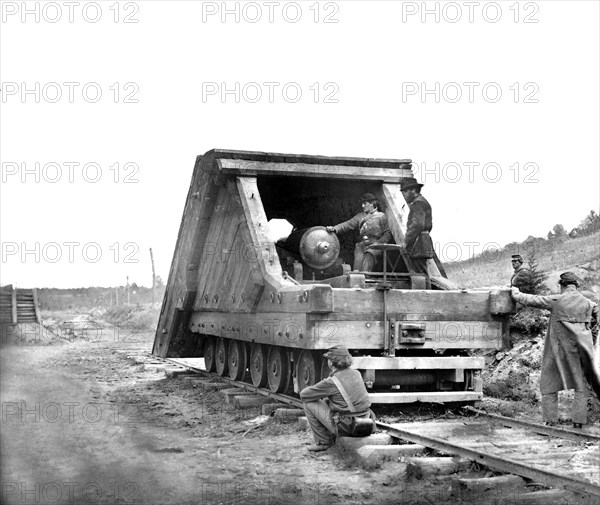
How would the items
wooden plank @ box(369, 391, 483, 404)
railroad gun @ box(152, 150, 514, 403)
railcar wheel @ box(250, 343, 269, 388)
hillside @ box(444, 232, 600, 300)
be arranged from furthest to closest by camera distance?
1. hillside @ box(444, 232, 600, 300)
2. railcar wheel @ box(250, 343, 269, 388)
3. railroad gun @ box(152, 150, 514, 403)
4. wooden plank @ box(369, 391, 483, 404)

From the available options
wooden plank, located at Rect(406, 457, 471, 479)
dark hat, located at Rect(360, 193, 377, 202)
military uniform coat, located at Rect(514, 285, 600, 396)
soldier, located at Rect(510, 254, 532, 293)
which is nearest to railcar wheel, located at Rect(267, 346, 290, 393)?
dark hat, located at Rect(360, 193, 377, 202)

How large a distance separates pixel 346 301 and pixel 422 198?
87.1 inches

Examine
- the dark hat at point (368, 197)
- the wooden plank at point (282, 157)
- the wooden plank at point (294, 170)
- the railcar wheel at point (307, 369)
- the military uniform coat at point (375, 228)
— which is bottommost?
the railcar wheel at point (307, 369)

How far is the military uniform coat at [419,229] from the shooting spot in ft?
34.1

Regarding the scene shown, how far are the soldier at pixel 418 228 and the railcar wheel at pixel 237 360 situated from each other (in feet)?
10.9

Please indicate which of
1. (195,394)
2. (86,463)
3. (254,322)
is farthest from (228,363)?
(86,463)

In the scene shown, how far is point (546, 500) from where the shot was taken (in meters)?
5.51

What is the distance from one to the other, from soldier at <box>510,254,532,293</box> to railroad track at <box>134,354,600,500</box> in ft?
12.1

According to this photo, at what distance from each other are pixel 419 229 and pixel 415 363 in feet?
6.73

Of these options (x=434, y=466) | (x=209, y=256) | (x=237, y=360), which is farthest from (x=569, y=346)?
(x=209, y=256)

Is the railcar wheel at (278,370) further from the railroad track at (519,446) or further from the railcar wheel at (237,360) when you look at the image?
the railroad track at (519,446)

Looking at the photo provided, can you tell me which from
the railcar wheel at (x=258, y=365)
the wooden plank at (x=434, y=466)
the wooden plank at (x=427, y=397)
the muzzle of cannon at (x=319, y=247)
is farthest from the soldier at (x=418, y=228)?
the wooden plank at (x=434, y=466)

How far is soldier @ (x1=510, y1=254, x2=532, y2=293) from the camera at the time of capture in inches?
485

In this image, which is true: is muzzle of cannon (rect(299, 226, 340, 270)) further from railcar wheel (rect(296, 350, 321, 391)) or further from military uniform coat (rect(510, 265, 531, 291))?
military uniform coat (rect(510, 265, 531, 291))
